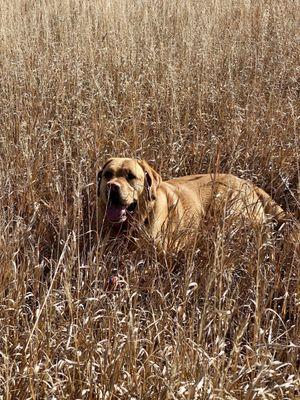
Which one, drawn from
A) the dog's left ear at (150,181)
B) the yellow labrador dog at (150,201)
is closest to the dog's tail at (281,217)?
the yellow labrador dog at (150,201)

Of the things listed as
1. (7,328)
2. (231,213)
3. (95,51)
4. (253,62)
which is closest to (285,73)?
(253,62)

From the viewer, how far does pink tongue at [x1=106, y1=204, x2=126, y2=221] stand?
3088mm

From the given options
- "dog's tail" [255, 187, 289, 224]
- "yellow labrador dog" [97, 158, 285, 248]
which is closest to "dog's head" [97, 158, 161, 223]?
"yellow labrador dog" [97, 158, 285, 248]

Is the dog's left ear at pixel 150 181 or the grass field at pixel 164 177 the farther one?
the dog's left ear at pixel 150 181

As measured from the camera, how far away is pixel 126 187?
3.13 meters

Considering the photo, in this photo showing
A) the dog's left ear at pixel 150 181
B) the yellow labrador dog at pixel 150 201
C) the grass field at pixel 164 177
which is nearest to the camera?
the grass field at pixel 164 177

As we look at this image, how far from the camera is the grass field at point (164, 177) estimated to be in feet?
6.22

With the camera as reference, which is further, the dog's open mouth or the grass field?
the dog's open mouth

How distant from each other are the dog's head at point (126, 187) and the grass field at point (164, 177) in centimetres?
16

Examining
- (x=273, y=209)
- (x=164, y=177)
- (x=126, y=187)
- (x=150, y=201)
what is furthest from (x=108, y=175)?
(x=273, y=209)

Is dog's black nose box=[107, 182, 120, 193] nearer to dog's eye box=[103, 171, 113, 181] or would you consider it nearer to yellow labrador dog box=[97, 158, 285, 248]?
yellow labrador dog box=[97, 158, 285, 248]

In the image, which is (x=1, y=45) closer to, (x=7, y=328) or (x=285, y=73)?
(x=285, y=73)

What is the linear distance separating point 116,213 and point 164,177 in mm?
792

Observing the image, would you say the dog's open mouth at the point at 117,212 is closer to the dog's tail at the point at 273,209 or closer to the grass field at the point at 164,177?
the grass field at the point at 164,177
